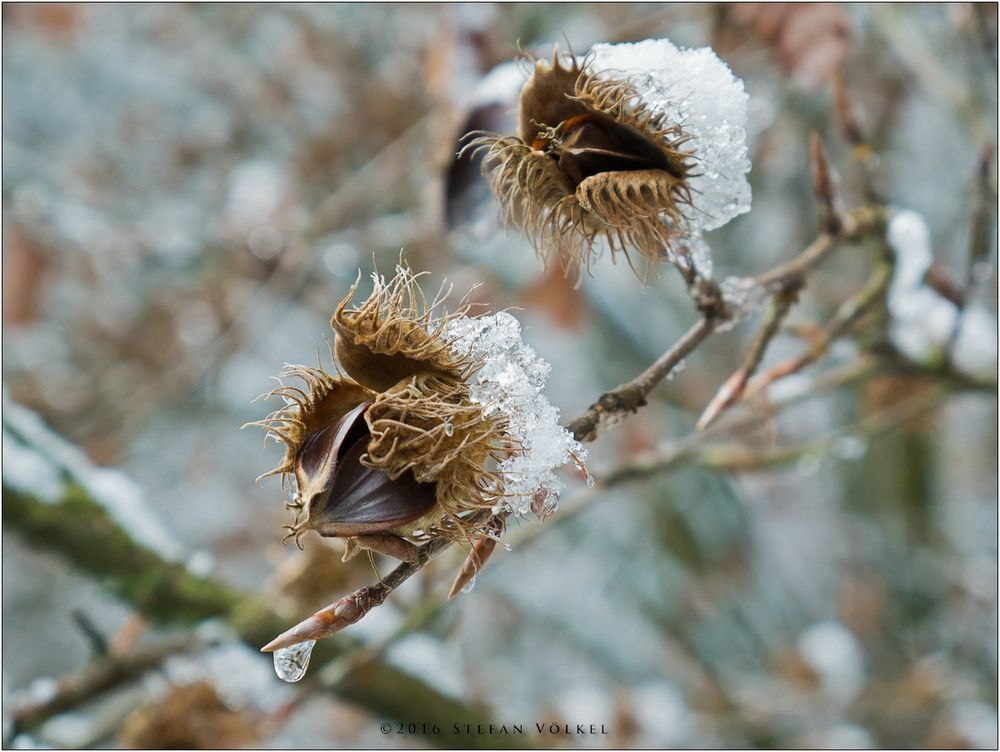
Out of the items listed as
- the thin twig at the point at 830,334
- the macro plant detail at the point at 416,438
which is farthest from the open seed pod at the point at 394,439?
the thin twig at the point at 830,334

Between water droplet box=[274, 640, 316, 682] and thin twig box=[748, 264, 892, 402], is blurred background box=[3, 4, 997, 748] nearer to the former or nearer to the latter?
thin twig box=[748, 264, 892, 402]

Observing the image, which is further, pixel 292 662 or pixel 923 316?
pixel 923 316

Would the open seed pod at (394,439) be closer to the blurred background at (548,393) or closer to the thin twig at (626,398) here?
the thin twig at (626,398)

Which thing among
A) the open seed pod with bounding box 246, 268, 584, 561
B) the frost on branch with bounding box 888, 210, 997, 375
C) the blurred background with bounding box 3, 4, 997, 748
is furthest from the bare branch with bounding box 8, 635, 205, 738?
the frost on branch with bounding box 888, 210, 997, 375

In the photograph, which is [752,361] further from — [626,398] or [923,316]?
[923,316]

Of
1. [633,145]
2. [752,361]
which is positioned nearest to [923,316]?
[752,361]

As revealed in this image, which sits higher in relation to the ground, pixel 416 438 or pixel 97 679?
pixel 97 679

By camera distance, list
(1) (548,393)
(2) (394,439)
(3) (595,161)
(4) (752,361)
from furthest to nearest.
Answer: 1. (1) (548,393)
2. (4) (752,361)
3. (3) (595,161)
4. (2) (394,439)
